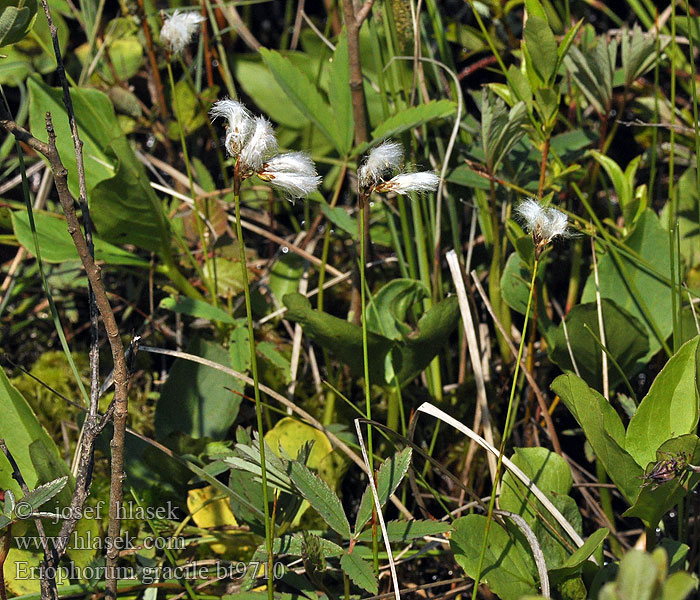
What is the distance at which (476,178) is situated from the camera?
1.30 m

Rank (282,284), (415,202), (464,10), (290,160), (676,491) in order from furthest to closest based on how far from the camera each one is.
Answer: (464,10) → (282,284) → (415,202) → (676,491) → (290,160)

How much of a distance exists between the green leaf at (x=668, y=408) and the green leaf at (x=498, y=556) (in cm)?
20

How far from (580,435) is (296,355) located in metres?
0.56

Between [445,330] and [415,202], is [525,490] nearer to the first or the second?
[445,330]

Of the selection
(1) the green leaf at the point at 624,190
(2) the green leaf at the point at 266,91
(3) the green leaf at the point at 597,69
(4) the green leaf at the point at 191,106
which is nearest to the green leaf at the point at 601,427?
(1) the green leaf at the point at 624,190

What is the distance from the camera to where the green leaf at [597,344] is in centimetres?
113

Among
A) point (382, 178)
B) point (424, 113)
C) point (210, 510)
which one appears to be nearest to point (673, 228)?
point (424, 113)

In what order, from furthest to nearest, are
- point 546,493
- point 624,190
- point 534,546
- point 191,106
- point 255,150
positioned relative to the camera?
1. point 191,106
2. point 624,190
3. point 546,493
4. point 534,546
5. point 255,150

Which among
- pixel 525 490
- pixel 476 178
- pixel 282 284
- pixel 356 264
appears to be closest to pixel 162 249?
pixel 282 284

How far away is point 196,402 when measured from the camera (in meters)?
1.21

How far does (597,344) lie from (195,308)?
2.34 feet

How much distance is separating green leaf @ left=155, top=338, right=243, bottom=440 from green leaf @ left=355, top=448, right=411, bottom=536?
36 centimetres

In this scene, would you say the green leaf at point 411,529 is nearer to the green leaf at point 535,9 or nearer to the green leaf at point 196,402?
the green leaf at point 196,402

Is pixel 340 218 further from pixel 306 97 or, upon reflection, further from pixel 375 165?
pixel 375 165
